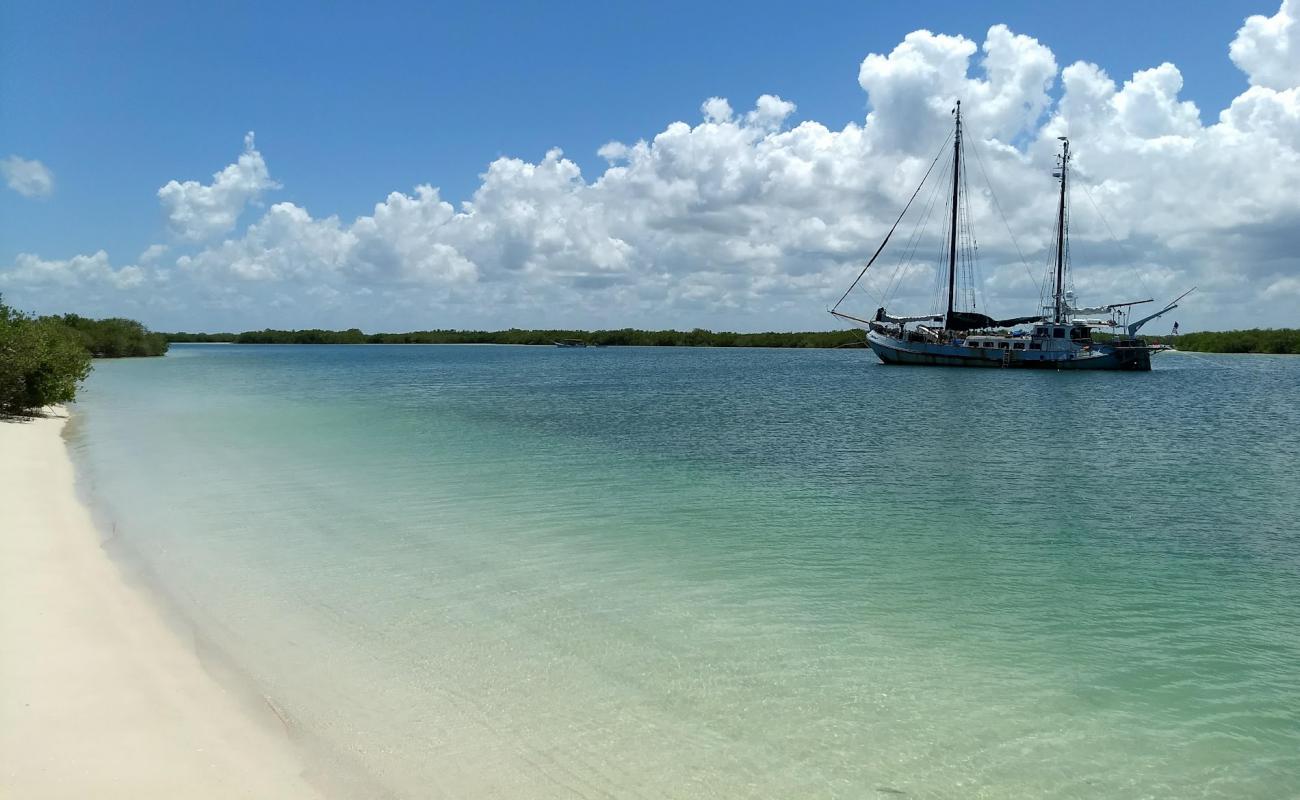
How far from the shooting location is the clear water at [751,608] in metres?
5.93

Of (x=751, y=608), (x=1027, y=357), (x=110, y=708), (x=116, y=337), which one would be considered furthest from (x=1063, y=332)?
(x=116, y=337)

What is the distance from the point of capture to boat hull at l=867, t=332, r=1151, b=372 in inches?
2482

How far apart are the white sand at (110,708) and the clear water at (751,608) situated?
484 millimetres

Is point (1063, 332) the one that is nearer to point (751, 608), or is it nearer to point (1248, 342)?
point (751, 608)

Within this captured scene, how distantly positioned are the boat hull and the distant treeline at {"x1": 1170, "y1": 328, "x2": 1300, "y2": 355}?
51.6 meters

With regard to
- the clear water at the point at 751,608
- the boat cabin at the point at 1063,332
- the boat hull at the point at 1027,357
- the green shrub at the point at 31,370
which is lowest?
the clear water at the point at 751,608

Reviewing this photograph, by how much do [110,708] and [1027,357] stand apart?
67.9 m

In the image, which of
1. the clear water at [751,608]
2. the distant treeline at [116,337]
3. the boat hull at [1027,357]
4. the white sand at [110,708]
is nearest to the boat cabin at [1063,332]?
the boat hull at [1027,357]

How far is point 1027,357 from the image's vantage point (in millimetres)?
64000

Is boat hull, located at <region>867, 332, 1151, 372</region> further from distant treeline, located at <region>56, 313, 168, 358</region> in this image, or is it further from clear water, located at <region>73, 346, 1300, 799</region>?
distant treeline, located at <region>56, 313, 168, 358</region>

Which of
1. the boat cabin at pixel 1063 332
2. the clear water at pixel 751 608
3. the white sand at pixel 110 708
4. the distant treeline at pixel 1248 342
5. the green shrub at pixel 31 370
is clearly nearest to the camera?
the white sand at pixel 110 708

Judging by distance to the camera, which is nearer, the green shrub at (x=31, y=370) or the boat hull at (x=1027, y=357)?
the green shrub at (x=31, y=370)

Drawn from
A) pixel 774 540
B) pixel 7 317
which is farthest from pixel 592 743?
pixel 7 317

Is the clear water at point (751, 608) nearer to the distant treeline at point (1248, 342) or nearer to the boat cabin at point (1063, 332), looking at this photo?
the boat cabin at point (1063, 332)
